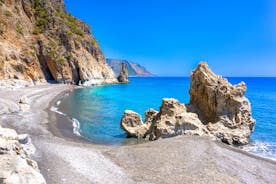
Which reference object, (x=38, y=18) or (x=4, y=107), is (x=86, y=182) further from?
(x=38, y=18)

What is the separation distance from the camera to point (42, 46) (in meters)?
76.9

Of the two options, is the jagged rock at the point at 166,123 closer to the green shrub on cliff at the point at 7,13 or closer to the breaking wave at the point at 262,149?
the breaking wave at the point at 262,149

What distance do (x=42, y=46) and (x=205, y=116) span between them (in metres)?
68.5

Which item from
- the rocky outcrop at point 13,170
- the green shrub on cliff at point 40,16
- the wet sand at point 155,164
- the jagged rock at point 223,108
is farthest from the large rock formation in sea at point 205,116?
the green shrub on cliff at point 40,16

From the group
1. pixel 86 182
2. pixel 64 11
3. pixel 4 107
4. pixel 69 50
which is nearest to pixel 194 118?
pixel 86 182

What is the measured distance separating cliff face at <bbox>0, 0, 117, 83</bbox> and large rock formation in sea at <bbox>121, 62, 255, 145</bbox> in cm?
4209

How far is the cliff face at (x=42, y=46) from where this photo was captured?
196 ft

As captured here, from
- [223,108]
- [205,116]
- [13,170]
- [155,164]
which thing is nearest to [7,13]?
[205,116]

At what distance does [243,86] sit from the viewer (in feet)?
67.7

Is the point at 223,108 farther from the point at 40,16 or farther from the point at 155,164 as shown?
the point at 40,16

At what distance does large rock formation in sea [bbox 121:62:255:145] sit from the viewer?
18.3 metres

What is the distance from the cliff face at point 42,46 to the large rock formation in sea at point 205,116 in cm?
4209

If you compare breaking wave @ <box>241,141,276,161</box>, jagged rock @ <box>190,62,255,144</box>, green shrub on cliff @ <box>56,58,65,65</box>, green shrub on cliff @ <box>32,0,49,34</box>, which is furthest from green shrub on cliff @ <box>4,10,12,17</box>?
breaking wave @ <box>241,141,276,161</box>

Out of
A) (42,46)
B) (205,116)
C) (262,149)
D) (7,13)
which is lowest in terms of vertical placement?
(262,149)
